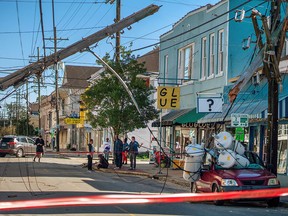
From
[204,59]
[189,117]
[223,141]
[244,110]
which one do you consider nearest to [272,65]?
[223,141]

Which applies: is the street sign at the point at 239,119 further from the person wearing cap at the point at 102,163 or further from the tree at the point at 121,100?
the tree at the point at 121,100

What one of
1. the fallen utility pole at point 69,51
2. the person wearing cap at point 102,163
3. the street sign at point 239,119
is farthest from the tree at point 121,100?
the street sign at point 239,119

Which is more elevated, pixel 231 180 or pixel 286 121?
pixel 286 121

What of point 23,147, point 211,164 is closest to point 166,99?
point 211,164

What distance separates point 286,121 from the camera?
20.0 meters

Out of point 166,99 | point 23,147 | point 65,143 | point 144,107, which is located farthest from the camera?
point 65,143

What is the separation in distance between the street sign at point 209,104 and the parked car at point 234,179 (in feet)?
14.9

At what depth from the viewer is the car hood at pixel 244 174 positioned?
1399 cm

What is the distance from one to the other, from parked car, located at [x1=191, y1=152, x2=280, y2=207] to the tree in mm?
16297

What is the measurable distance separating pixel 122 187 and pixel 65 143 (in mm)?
65157

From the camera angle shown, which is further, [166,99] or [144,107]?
[144,107]

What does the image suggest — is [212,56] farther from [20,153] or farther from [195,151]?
[20,153]

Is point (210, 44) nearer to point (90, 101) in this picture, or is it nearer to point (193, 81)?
point (193, 81)

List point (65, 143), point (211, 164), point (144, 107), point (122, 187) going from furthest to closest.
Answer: point (65, 143) → point (144, 107) → point (122, 187) → point (211, 164)
